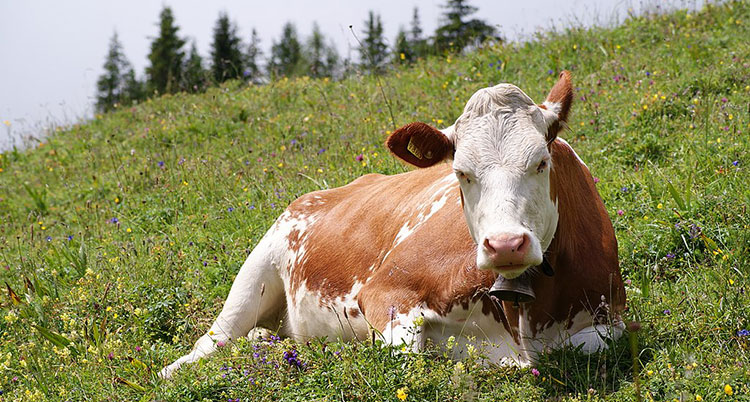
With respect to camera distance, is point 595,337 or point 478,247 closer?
point 478,247

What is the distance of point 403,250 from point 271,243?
1.88 metres

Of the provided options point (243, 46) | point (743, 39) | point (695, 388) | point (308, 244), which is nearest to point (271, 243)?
point (308, 244)

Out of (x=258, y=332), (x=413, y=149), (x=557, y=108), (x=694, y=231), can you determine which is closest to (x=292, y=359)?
(x=413, y=149)

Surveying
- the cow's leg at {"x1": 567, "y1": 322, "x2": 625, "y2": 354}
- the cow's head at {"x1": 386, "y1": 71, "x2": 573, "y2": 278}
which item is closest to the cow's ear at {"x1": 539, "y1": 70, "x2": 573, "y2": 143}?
the cow's head at {"x1": 386, "y1": 71, "x2": 573, "y2": 278}

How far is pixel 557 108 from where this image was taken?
4.00 metres

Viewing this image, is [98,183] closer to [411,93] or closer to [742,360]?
[411,93]

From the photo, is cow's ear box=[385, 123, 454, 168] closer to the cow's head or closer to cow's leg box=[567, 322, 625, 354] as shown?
the cow's head

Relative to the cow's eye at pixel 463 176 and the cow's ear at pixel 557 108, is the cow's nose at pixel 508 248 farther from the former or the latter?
the cow's ear at pixel 557 108

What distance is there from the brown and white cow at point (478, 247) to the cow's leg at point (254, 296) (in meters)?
0.08

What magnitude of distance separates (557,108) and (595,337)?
128 cm

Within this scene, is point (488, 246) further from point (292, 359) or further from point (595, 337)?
point (292, 359)

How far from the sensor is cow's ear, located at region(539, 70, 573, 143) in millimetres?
3910

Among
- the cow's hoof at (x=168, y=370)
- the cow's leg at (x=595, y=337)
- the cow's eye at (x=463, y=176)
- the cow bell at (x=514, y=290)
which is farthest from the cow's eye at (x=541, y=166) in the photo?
Answer: the cow's hoof at (x=168, y=370)

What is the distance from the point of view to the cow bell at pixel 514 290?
12.7ft
